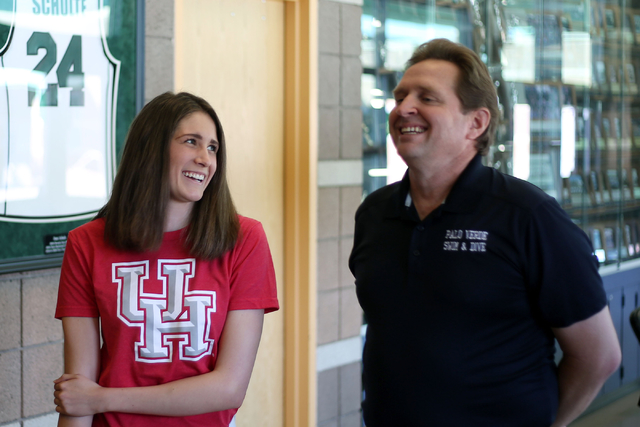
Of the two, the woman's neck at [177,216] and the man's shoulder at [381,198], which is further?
the man's shoulder at [381,198]

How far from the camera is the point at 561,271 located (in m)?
1.44

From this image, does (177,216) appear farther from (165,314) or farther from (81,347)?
(81,347)

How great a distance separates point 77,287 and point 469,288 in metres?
0.90

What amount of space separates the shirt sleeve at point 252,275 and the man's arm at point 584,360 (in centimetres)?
69

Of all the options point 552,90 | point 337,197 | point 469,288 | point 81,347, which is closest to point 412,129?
point 469,288

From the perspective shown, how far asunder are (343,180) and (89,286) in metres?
1.85

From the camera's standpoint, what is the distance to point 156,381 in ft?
4.66

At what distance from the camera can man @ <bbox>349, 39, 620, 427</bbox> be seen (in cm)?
147

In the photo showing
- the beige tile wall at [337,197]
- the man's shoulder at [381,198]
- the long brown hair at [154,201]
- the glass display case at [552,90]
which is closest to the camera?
the long brown hair at [154,201]

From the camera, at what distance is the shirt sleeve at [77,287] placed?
1459 mm

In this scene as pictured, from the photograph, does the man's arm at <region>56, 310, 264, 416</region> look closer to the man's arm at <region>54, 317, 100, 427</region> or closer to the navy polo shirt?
the man's arm at <region>54, 317, 100, 427</region>

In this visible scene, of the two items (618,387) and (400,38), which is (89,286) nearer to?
(400,38)

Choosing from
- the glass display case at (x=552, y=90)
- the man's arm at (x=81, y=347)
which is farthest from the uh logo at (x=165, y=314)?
the glass display case at (x=552, y=90)

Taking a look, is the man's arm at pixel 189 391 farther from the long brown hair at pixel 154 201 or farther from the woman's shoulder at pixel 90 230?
the woman's shoulder at pixel 90 230
